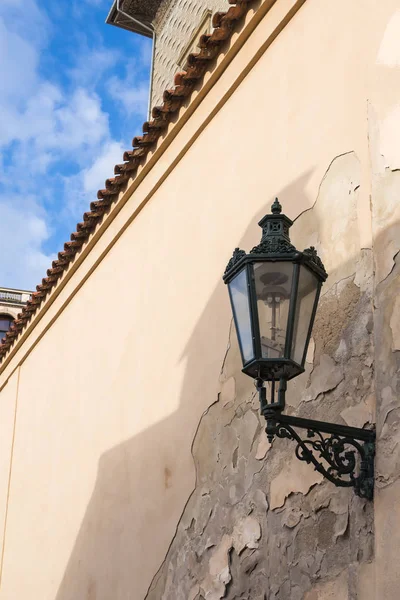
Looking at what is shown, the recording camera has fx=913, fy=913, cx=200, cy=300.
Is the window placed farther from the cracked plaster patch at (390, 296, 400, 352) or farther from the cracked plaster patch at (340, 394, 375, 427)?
the cracked plaster patch at (390, 296, 400, 352)

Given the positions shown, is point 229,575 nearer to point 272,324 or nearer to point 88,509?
point 272,324

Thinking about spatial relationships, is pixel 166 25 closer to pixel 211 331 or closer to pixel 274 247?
pixel 211 331

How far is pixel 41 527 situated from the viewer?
7.75m

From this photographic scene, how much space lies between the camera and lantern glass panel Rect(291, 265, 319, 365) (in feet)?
11.4

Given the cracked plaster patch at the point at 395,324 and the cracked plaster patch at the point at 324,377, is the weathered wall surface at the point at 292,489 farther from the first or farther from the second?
the cracked plaster patch at the point at 395,324

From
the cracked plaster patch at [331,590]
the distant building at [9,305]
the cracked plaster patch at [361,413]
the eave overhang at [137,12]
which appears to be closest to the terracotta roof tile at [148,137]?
the cracked plaster patch at [361,413]

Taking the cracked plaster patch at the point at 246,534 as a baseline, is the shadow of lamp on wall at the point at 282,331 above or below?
above

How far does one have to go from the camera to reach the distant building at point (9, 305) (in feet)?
95.3

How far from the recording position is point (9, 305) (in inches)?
1170

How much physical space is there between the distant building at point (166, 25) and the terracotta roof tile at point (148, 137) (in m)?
3.06

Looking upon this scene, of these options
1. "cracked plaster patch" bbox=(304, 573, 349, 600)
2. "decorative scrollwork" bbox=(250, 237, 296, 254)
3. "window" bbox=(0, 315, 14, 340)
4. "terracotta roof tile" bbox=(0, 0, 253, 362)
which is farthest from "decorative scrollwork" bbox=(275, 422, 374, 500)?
"window" bbox=(0, 315, 14, 340)

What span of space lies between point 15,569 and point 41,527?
32.5 inches

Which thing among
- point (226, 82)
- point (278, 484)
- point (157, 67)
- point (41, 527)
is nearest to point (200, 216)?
point (226, 82)

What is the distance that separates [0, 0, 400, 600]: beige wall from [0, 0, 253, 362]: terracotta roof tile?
0.13 metres
